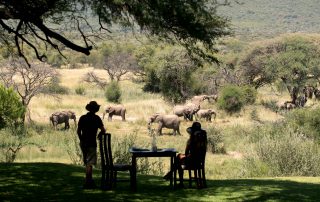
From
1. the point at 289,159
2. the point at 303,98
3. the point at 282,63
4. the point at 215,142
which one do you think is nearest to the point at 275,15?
the point at 282,63

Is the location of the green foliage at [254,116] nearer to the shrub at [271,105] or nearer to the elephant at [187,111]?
the shrub at [271,105]

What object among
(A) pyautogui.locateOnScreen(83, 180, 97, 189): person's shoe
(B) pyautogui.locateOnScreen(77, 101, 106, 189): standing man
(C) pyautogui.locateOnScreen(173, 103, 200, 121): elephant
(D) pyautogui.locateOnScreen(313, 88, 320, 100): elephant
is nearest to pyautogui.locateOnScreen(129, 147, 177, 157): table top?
(B) pyautogui.locateOnScreen(77, 101, 106, 189): standing man

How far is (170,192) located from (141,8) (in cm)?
396

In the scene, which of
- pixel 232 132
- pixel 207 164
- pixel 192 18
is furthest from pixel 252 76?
pixel 192 18

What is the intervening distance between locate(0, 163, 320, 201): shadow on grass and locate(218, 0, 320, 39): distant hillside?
143 meters

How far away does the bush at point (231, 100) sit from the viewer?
44125 millimetres

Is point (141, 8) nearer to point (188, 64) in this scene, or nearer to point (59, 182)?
point (59, 182)

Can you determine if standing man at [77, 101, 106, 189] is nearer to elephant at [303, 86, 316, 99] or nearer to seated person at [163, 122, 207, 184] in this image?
seated person at [163, 122, 207, 184]

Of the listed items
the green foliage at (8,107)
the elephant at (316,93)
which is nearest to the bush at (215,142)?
the green foliage at (8,107)

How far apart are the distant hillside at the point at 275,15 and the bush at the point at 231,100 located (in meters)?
111

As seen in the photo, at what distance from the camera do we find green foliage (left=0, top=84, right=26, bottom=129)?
1174 inches

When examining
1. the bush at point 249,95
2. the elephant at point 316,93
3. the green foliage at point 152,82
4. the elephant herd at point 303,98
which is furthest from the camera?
the green foliage at point 152,82

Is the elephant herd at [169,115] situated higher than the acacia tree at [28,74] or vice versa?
the acacia tree at [28,74]

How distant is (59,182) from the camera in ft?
42.2
